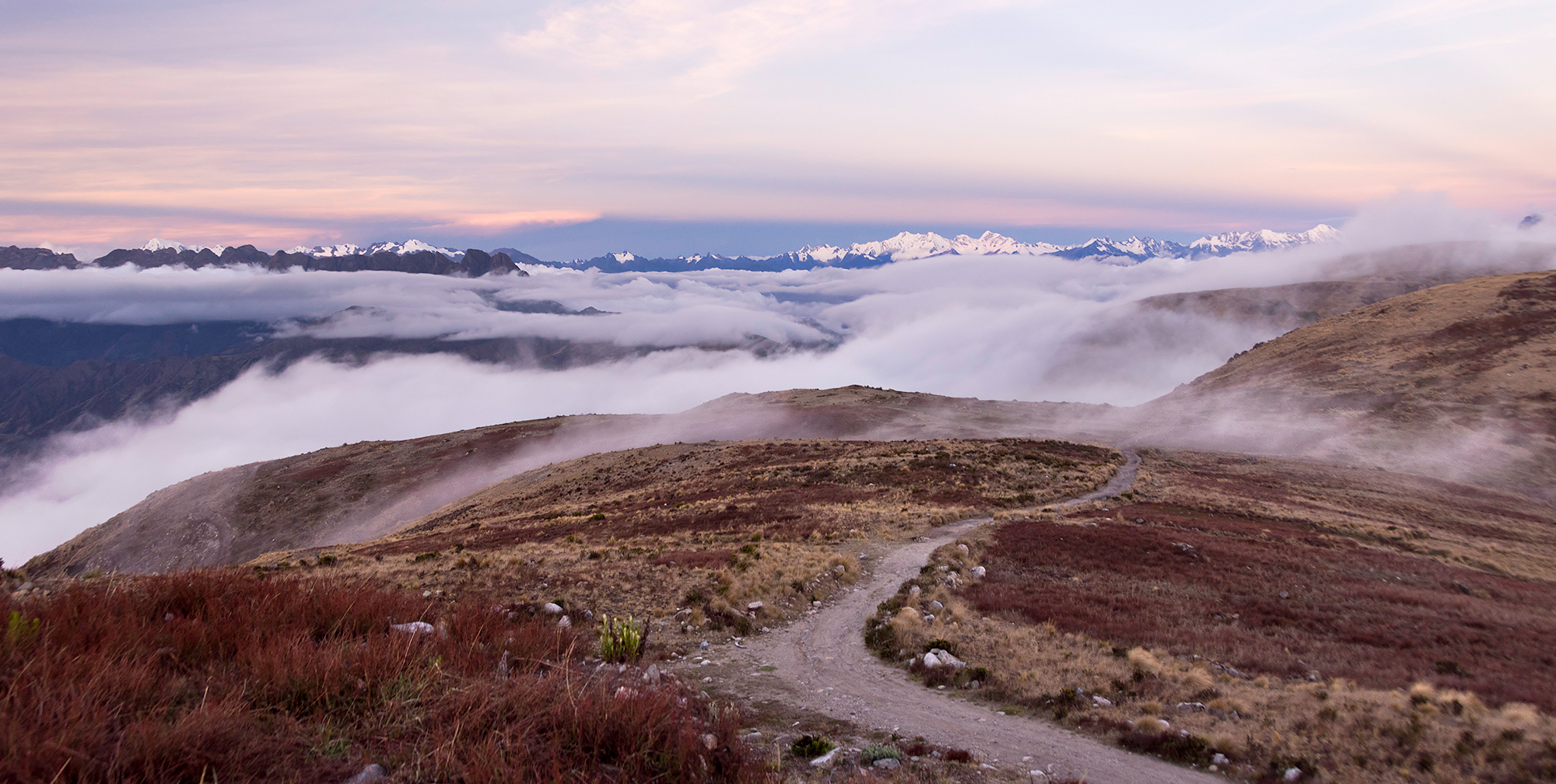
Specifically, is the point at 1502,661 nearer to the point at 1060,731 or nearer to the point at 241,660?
the point at 1060,731

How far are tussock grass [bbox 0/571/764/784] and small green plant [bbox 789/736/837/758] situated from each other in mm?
2647

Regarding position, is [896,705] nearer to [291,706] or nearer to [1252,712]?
[1252,712]

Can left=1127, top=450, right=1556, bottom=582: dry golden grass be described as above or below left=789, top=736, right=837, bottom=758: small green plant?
below

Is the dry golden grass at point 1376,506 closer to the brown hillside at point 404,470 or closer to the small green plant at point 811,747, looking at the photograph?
the small green plant at point 811,747

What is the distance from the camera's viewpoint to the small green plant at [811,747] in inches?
370

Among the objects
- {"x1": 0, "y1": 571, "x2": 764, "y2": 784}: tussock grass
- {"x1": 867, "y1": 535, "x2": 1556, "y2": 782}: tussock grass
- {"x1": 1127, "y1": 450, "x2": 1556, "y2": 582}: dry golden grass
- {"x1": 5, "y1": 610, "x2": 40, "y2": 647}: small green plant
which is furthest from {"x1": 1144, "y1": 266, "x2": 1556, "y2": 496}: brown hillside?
{"x1": 5, "y1": 610, "x2": 40, "y2": 647}: small green plant

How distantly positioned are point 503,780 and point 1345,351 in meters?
160

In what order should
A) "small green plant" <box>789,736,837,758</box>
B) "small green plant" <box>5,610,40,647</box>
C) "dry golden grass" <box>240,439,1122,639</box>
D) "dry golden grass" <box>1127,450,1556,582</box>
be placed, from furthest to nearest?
"dry golden grass" <box>1127,450,1556,582</box> → "dry golden grass" <box>240,439,1122,639</box> → "small green plant" <box>789,736,837,758</box> → "small green plant" <box>5,610,40,647</box>

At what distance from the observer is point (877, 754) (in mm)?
9305

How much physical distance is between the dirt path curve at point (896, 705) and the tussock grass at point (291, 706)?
16.9 ft

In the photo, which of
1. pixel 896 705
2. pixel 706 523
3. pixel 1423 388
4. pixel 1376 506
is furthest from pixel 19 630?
pixel 1423 388

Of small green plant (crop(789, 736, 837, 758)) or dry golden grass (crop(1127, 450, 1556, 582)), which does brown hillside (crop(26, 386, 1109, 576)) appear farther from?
small green plant (crop(789, 736, 837, 758))

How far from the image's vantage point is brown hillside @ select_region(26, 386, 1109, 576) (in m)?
69.8

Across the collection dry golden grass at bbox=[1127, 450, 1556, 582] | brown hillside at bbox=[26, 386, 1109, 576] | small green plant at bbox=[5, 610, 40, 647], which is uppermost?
small green plant at bbox=[5, 610, 40, 647]
